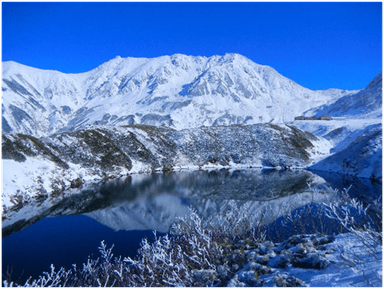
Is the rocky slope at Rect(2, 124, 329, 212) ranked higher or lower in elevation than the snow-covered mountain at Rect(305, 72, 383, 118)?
lower

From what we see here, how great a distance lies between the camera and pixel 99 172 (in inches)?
2221

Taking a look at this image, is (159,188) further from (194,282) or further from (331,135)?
(331,135)

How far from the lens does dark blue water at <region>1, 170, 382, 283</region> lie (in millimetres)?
18464

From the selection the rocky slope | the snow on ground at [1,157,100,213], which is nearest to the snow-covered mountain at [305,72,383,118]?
the rocky slope

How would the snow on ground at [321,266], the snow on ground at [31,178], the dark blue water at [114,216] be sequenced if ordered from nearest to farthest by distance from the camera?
the snow on ground at [321,266], the dark blue water at [114,216], the snow on ground at [31,178]

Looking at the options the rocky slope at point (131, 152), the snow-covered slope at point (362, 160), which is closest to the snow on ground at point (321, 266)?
the rocky slope at point (131, 152)

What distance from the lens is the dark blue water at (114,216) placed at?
18464 millimetres

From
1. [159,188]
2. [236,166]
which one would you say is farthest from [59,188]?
[236,166]

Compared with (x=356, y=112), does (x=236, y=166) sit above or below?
below

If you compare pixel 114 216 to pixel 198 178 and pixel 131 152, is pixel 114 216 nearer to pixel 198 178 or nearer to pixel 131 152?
pixel 198 178

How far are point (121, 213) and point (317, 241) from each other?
2329 cm

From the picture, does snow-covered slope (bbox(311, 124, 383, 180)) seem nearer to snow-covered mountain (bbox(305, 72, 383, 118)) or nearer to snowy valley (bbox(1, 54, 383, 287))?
snowy valley (bbox(1, 54, 383, 287))

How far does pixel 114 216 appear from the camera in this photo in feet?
94.4

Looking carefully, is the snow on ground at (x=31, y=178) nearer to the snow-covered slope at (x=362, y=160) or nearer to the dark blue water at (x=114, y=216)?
the dark blue water at (x=114, y=216)
